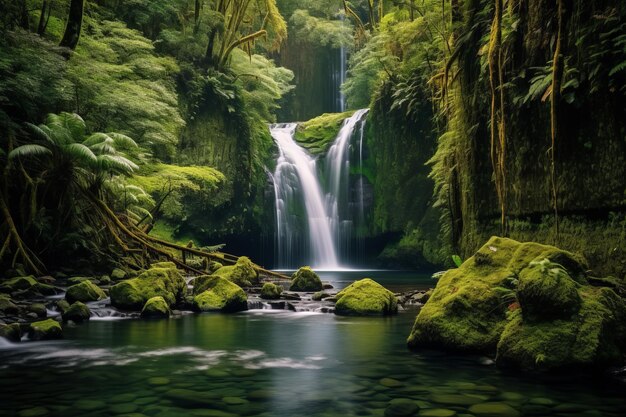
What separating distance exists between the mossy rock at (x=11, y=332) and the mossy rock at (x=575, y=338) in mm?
5419

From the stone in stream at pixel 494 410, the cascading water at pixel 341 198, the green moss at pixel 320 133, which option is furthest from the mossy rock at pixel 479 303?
the green moss at pixel 320 133

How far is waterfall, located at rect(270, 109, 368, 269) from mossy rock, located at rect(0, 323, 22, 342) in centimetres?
1867

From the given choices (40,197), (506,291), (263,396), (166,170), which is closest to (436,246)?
(166,170)

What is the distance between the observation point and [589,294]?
16.5ft

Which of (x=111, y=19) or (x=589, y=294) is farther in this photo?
(x=111, y=19)

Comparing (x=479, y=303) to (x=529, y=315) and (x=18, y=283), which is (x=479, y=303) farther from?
(x=18, y=283)

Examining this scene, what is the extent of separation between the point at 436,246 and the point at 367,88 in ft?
39.5

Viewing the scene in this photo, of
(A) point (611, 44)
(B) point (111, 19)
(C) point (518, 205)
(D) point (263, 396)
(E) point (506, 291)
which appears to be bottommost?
(D) point (263, 396)

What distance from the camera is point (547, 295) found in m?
4.81

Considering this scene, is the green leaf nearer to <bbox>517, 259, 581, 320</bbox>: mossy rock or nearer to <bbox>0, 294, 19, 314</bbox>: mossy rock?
<bbox>0, 294, 19, 314</bbox>: mossy rock

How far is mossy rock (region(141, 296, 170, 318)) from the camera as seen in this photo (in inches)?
350

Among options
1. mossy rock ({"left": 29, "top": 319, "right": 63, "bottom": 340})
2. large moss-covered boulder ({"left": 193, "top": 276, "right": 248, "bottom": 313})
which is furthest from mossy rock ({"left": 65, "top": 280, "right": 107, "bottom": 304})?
mossy rock ({"left": 29, "top": 319, "right": 63, "bottom": 340})

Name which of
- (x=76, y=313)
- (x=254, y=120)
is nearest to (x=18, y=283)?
(x=76, y=313)

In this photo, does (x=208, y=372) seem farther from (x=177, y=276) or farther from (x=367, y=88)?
(x=367, y=88)
